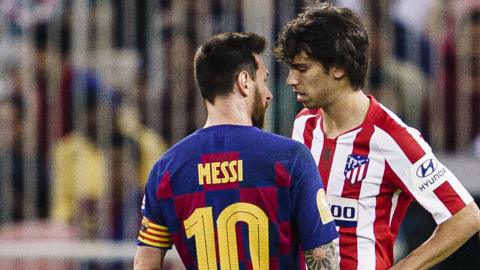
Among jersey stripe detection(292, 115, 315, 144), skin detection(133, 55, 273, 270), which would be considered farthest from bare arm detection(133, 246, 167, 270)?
jersey stripe detection(292, 115, 315, 144)

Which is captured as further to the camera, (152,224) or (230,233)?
(152,224)

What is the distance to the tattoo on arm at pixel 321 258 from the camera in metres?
4.21

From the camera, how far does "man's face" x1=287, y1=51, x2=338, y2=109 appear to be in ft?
15.0

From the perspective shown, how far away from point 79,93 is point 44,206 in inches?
27.0

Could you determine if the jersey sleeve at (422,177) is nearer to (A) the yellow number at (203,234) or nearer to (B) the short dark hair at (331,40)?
(B) the short dark hair at (331,40)

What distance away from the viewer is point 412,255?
14.5ft

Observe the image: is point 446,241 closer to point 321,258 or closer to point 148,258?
point 321,258

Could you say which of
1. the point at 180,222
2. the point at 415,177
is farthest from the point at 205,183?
the point at 415,177

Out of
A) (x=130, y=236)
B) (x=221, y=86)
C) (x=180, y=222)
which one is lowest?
(x=130, y=236)

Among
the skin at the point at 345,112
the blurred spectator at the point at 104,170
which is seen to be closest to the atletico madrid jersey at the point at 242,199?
the skin at the point at 345,112

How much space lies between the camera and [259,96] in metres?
4.35

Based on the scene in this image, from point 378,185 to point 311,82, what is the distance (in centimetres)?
45

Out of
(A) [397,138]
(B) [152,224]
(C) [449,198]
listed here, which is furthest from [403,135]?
(B) [152,224]

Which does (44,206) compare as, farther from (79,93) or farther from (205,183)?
(205,183)
